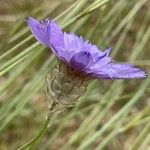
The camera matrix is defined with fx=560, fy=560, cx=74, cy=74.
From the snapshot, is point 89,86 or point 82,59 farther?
point 89,86

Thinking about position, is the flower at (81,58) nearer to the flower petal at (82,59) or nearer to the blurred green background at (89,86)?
the flower petal at (82,59)

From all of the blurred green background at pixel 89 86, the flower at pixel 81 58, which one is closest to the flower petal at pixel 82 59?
the flower at pixel 81 58

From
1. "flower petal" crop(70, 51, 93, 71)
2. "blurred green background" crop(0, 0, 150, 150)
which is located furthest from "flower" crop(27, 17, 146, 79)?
"blurred green background" crop(0, 0, 150, 150)

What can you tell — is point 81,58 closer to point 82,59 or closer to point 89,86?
point 82,59

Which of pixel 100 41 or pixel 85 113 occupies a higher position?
pixel 100 41

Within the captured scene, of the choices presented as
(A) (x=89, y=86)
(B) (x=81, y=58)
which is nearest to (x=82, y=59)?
(B) (x=81, y=58)

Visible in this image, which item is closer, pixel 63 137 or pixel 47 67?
pixel 47 67

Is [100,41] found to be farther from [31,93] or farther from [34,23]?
[34,23]

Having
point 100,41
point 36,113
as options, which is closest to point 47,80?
point 100,41
